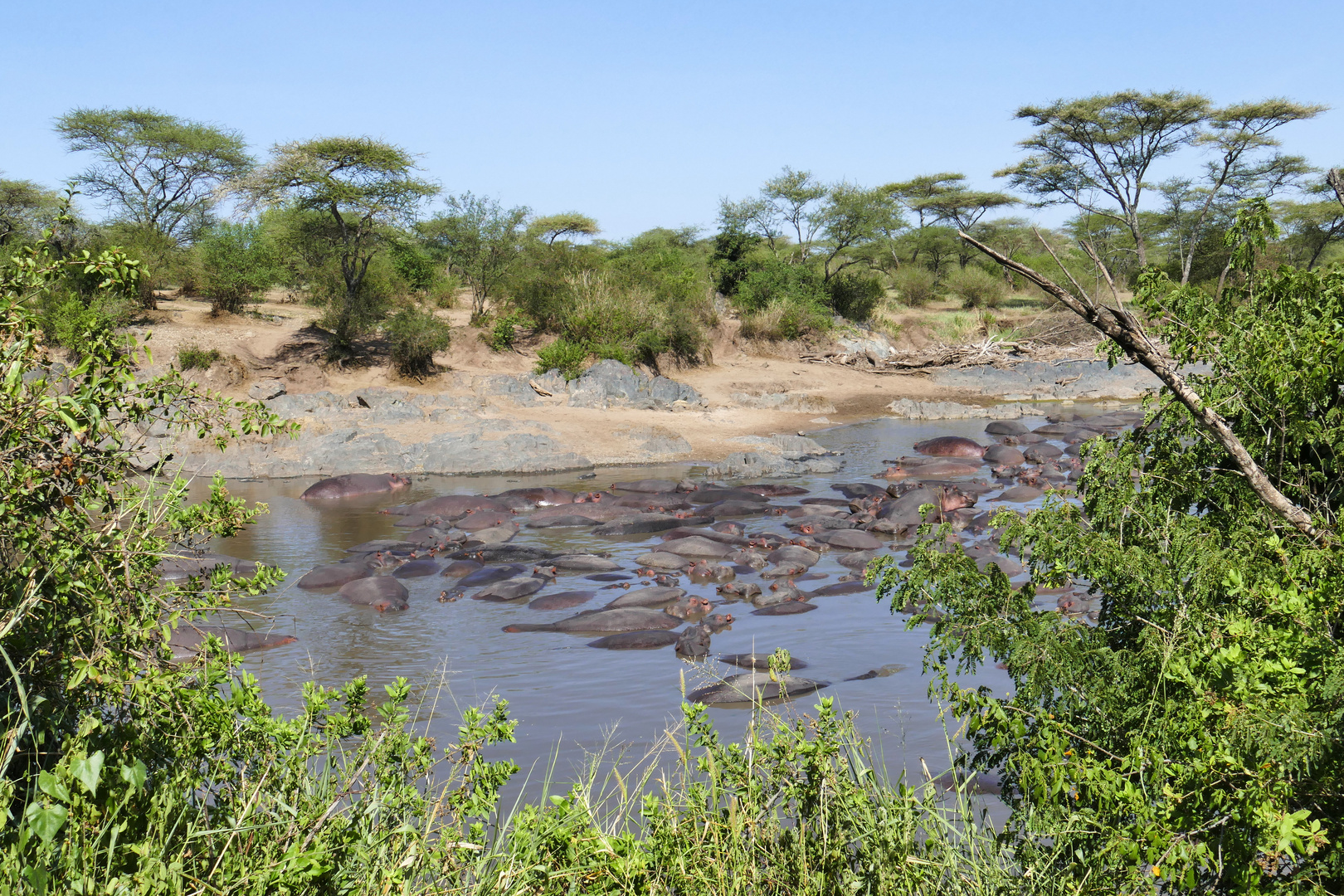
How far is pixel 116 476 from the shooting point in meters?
3.08

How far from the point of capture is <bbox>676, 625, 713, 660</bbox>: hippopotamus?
8336mm

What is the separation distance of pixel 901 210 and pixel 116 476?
4129cm

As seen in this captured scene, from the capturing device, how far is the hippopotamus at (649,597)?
965 cm

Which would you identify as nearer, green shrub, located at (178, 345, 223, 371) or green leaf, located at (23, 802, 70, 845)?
green leaf, located at (23, 802, 70, 845)

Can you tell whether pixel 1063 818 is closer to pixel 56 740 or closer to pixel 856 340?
pixel 56 740

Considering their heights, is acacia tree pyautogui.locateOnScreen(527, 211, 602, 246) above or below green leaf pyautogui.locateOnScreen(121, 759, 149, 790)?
above

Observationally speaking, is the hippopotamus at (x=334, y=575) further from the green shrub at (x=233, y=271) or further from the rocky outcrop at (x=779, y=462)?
the green shrub at (x=233, y=271)

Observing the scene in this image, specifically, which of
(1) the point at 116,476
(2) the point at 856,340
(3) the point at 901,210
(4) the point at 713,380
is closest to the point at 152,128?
(4) the point at 713,380

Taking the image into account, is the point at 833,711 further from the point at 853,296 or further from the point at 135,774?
the point at 853,296

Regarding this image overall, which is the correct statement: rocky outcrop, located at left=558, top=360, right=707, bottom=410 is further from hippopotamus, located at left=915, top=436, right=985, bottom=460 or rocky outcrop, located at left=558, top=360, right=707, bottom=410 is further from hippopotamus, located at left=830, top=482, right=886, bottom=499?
hippopotamus, located at left=830, top=482, right=886, bottom=499

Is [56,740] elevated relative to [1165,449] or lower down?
lower down

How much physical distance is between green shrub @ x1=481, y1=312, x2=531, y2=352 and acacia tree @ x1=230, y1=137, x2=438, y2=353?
10.8 ft

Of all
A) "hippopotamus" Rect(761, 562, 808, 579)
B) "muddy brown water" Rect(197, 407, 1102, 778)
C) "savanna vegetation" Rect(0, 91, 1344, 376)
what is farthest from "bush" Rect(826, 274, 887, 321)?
"hippopotamus" Rect(761, 562, 808, 579)

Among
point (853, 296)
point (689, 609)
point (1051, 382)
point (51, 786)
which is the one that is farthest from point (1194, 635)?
point (853, 296)
